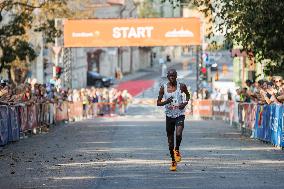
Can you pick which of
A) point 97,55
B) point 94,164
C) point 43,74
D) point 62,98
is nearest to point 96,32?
point 62,98

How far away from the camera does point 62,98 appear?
4300cm

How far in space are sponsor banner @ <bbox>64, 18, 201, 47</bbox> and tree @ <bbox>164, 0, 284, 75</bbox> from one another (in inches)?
848

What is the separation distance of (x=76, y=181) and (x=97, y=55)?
88.6 meters

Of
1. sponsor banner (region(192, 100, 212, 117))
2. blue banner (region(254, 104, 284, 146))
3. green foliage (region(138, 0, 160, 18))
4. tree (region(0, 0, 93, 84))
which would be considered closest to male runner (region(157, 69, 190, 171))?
blue banner (region(254, 104, 284, 146))

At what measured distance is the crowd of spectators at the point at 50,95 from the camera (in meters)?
25.6

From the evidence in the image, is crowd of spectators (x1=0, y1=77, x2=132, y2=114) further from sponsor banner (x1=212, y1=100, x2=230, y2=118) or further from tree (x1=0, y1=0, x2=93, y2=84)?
sponsor banner (x1=212, y1=100, x2=230, y2=118)

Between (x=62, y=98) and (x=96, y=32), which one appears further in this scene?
(x=96, y=32)

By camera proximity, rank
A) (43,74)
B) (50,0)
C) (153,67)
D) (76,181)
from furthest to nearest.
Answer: (153,67) → (43,74) → (50,0) → (76,181)

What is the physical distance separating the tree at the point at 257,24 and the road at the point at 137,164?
364cm

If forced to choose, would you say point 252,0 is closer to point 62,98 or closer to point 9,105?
point 9,105

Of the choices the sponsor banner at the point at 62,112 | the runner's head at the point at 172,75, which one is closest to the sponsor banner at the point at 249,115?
the sponsor banner at the point at 62,112

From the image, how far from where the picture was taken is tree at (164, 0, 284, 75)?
2698 centimetres

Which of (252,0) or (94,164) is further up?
(252,0)

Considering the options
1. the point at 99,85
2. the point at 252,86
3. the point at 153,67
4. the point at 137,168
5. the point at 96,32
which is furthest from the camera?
the point at 153,67
